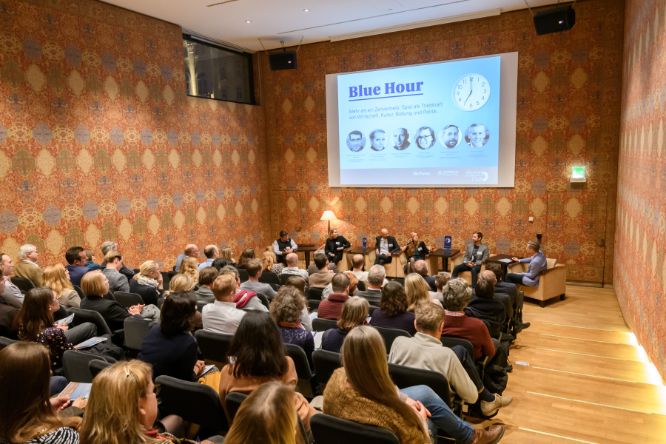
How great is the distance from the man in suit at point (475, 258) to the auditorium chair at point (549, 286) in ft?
2.86

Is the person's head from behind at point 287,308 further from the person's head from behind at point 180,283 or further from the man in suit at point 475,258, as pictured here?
the man in suit at point 475,258

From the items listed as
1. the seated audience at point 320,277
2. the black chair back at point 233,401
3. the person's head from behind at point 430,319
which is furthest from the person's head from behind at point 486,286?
the black chair back at point 233,401

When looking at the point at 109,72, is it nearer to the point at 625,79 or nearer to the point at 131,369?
the point at 131,369

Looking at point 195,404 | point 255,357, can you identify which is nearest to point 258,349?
point 255,357

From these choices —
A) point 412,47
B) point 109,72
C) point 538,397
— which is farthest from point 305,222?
point 538,397

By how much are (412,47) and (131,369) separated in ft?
28.3

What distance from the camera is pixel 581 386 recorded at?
13.9 ft

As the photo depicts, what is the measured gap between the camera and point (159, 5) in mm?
7289

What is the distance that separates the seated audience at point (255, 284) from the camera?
5.05 m

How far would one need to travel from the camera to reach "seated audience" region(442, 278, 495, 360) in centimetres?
350

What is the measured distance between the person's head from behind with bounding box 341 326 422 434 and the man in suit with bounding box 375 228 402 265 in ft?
22.6

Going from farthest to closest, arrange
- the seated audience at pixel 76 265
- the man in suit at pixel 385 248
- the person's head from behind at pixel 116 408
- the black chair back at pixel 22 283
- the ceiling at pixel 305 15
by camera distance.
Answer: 1. the man in suit at pixel 385 248
2. the ceiling at pixel 305 15
3. the seated audience at pixel 76 265
4. the black chair back at pixel 22 283
5. the person's head from behind at pixel 116 408

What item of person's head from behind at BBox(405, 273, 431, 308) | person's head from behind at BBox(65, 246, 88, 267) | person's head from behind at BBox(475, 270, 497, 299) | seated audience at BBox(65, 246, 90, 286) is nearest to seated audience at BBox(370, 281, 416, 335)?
person's head from behind at BBox(405, 273, 431, 308)

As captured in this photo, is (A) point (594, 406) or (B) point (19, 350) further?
(A) point (594, 406)
